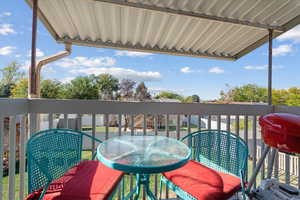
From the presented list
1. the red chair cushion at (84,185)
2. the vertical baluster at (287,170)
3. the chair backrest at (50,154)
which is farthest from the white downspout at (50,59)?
the vertical baluster at (287,170)

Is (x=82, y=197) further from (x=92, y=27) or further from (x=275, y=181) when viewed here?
(x=92, y=27)

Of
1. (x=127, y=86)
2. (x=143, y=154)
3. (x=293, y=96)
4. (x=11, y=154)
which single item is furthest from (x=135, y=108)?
(x=127, y=86)

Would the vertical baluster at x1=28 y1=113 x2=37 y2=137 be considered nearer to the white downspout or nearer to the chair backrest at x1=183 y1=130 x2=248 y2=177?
the white downspout

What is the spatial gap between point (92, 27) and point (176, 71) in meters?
19.9

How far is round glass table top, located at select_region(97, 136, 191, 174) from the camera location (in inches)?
42.2

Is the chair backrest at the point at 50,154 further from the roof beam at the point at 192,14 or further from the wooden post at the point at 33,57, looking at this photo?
the roof beam at the point at 192,14

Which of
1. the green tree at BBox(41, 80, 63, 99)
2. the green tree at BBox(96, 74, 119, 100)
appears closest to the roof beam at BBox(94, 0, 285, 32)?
the green tree at BBox(96, 74, 119, 100)

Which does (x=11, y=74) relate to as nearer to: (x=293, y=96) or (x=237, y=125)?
(x=237, y=125)

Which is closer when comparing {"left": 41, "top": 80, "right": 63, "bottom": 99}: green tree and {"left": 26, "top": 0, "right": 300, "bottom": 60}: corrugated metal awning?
{"left": 26, "top": 0, "right": 300, "bottom": 60}: corrugated metal awning

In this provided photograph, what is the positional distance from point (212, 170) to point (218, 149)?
322mm

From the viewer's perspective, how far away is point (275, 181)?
1.58m

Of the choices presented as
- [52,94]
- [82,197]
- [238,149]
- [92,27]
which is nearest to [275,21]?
[238,149]

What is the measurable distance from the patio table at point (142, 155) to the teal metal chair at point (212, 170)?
0.24 meters

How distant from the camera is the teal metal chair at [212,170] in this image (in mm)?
1322
